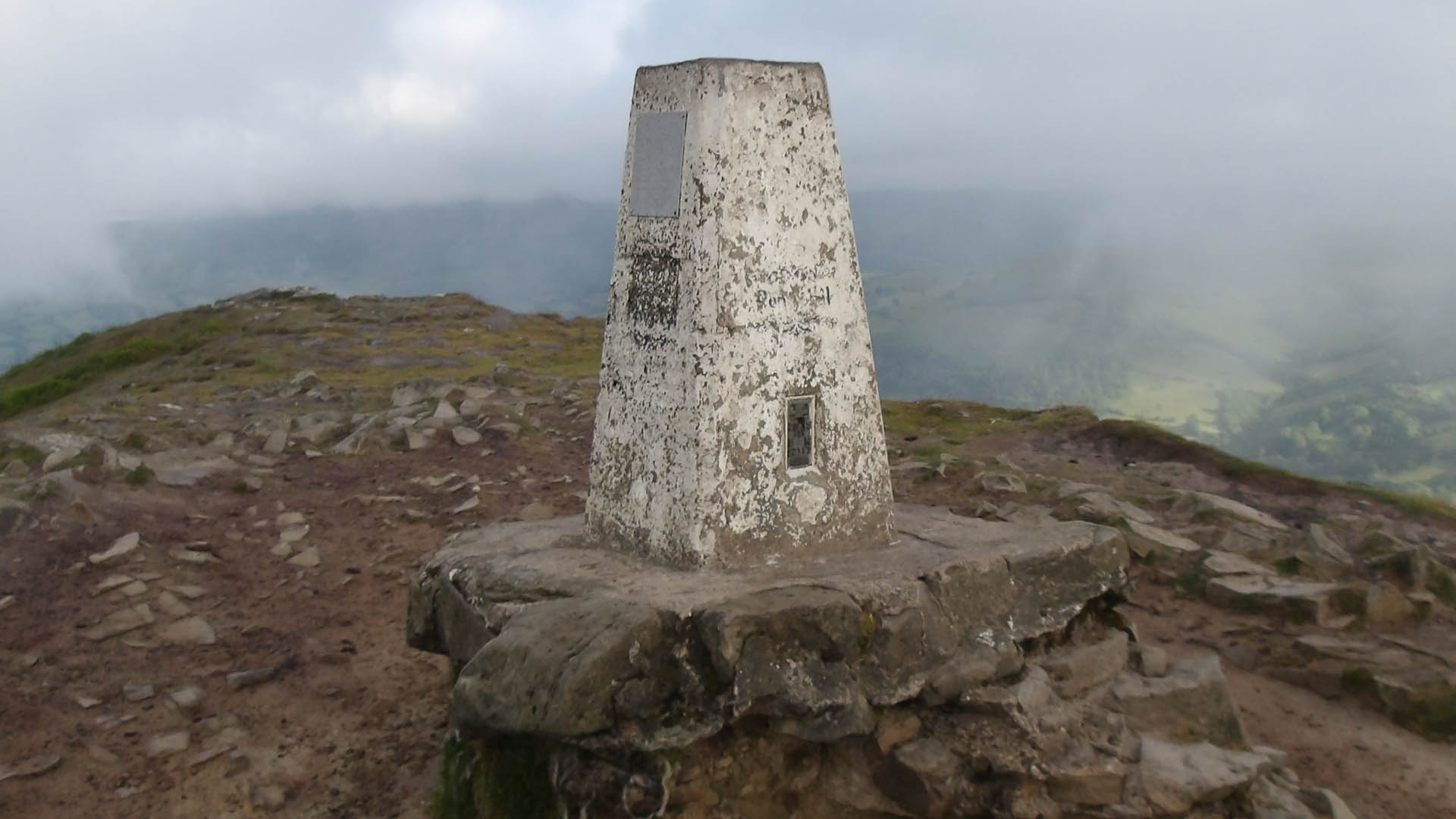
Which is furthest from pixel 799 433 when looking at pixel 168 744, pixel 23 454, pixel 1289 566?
pixel 23 454

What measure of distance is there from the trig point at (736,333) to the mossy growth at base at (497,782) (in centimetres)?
156

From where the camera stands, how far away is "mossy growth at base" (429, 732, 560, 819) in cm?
622

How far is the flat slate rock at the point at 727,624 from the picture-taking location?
5.94 m

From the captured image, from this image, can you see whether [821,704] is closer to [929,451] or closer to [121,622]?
[121,622]

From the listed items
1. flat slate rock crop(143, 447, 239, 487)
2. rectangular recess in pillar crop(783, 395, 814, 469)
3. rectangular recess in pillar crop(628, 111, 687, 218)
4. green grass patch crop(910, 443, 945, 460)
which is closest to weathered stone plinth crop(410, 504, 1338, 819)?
rectangular recess in pillar crop(783, 395, 814, 469)

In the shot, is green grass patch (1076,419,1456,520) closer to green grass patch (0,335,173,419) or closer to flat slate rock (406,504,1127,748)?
flat slate rock (406,504,1127,748)

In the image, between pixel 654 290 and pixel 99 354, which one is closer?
pixel 654 290

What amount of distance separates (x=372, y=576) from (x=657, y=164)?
6295 millimetres

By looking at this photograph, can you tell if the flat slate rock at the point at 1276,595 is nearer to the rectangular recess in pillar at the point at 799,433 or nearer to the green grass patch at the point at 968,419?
the rectangular recess in pillar at the point at 799,433

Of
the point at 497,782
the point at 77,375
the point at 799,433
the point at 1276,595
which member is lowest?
the point at 497,782

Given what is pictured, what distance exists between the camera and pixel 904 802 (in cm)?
619

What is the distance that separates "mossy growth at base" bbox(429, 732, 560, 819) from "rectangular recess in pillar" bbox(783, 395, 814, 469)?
2.47m

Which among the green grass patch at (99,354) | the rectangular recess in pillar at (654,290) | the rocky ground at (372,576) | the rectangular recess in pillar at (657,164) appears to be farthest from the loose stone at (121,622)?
the green grass patch at (99,354)

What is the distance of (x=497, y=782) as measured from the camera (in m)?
6.46
